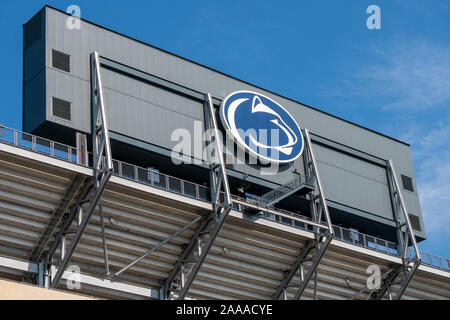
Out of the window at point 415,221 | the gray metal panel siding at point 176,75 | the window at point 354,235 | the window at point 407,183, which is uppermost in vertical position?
the gray metal panel siding at point 176,75

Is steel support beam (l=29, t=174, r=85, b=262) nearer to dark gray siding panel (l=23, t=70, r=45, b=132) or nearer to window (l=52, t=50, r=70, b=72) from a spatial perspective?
dark gray siding panel (l=23, t=70, r=45, b=132)

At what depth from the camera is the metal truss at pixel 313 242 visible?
46844mm

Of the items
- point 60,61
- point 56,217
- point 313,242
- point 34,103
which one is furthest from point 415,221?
point 34,103

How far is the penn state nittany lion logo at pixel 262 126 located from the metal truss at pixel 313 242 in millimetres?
1455

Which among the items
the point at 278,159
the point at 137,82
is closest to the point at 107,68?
the point at 137,82

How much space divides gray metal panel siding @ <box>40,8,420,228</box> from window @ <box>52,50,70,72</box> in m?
0.30

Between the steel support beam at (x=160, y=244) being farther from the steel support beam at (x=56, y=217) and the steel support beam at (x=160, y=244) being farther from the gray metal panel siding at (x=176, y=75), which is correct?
the gray metal panel siding at (x=176, y=75)

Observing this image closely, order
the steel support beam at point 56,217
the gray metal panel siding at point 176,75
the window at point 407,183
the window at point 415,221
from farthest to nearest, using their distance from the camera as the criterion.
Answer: the window at point 407,183 → the window at point 415,221 → the gray metal panel siding at point 176,75 → the steel support beam at point 56,217

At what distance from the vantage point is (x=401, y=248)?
5209 cm

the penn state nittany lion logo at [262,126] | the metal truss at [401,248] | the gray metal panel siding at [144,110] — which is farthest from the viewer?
the metal truss at [401,248]

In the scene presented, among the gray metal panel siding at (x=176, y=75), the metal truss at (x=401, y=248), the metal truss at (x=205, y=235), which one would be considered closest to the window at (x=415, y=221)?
the gray metal panel siding at (x=176, y=75)

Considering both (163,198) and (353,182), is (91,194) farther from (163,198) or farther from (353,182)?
(353,182)

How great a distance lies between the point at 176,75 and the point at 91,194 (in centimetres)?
1114
